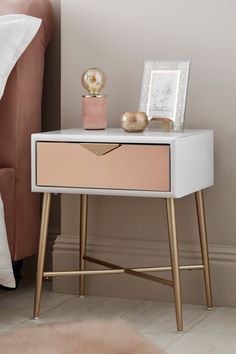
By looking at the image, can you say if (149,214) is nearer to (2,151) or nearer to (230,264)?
(230,264)

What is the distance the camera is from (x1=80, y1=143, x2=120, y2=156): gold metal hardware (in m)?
2.60

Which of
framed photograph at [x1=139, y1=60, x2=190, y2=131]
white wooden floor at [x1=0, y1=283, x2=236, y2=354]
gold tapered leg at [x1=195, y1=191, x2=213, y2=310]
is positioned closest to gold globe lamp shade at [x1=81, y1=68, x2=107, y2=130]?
framed photograph at [x1=139, y1=60, x2=190, y2=131]

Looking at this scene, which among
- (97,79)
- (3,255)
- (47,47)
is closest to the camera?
(3,255)

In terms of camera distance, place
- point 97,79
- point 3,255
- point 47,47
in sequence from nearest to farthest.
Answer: point 3,255
point 97,79
point 47,47

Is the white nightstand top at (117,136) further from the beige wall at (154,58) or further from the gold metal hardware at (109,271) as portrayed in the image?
the gold metal hardware at (109,271)

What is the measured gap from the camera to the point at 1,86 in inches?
110

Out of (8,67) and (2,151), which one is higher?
(8,67)

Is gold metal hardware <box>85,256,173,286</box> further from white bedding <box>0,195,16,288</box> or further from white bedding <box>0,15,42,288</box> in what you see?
white bedding <box>0,15,42,288</box>

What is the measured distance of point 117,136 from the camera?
2.60 metres

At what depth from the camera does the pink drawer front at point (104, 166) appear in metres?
2.55

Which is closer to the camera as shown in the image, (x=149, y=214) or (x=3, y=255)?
(x=3, y=255)

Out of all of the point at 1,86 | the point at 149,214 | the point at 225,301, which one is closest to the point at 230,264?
the point at 225,301

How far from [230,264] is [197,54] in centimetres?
71

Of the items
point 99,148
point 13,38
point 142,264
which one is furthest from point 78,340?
point 13,38
